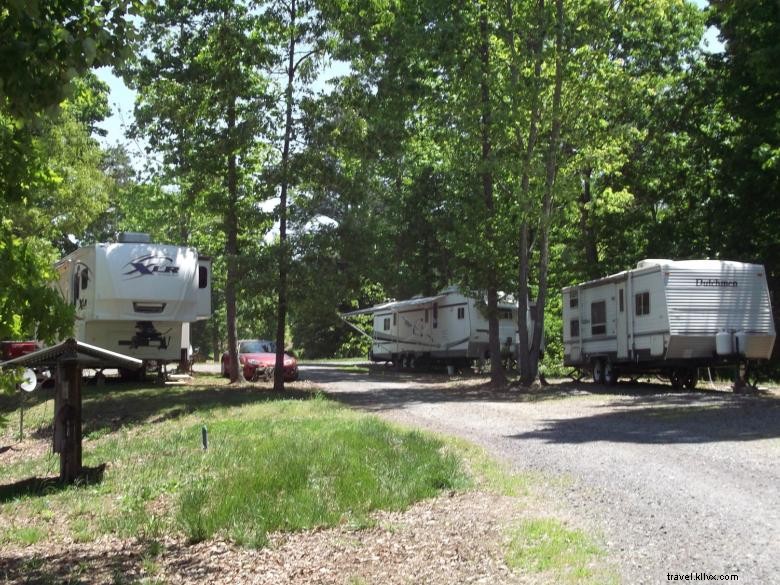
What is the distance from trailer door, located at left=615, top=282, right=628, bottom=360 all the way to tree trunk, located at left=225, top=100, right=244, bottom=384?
395 inches

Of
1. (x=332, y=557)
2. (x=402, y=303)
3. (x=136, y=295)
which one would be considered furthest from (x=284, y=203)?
(x=402, y=303)

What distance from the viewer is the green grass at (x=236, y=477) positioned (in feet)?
28.0

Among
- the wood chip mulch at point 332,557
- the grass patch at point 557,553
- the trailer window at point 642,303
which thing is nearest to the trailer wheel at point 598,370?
the trailer window at point 642,303

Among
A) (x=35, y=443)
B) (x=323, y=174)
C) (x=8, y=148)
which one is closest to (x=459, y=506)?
(x=8, y=148)

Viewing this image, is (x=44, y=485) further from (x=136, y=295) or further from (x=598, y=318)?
(x=598, y=318)

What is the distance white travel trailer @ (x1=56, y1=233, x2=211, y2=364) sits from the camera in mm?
20609

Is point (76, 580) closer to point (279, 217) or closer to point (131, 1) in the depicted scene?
point (131, 1)

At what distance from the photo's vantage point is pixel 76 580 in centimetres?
700

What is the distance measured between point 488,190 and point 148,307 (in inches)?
403

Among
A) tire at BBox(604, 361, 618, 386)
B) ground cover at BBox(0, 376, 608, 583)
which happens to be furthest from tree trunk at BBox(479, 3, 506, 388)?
ground cover at BBox(0, 376, 608, 583)

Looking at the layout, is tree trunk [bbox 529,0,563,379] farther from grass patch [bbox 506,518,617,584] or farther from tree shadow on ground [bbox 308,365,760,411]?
grass patch [bbox 506,518,617,584]

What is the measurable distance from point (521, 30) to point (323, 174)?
6.67m

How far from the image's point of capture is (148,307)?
21094 mm

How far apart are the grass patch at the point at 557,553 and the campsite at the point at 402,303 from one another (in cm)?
3
